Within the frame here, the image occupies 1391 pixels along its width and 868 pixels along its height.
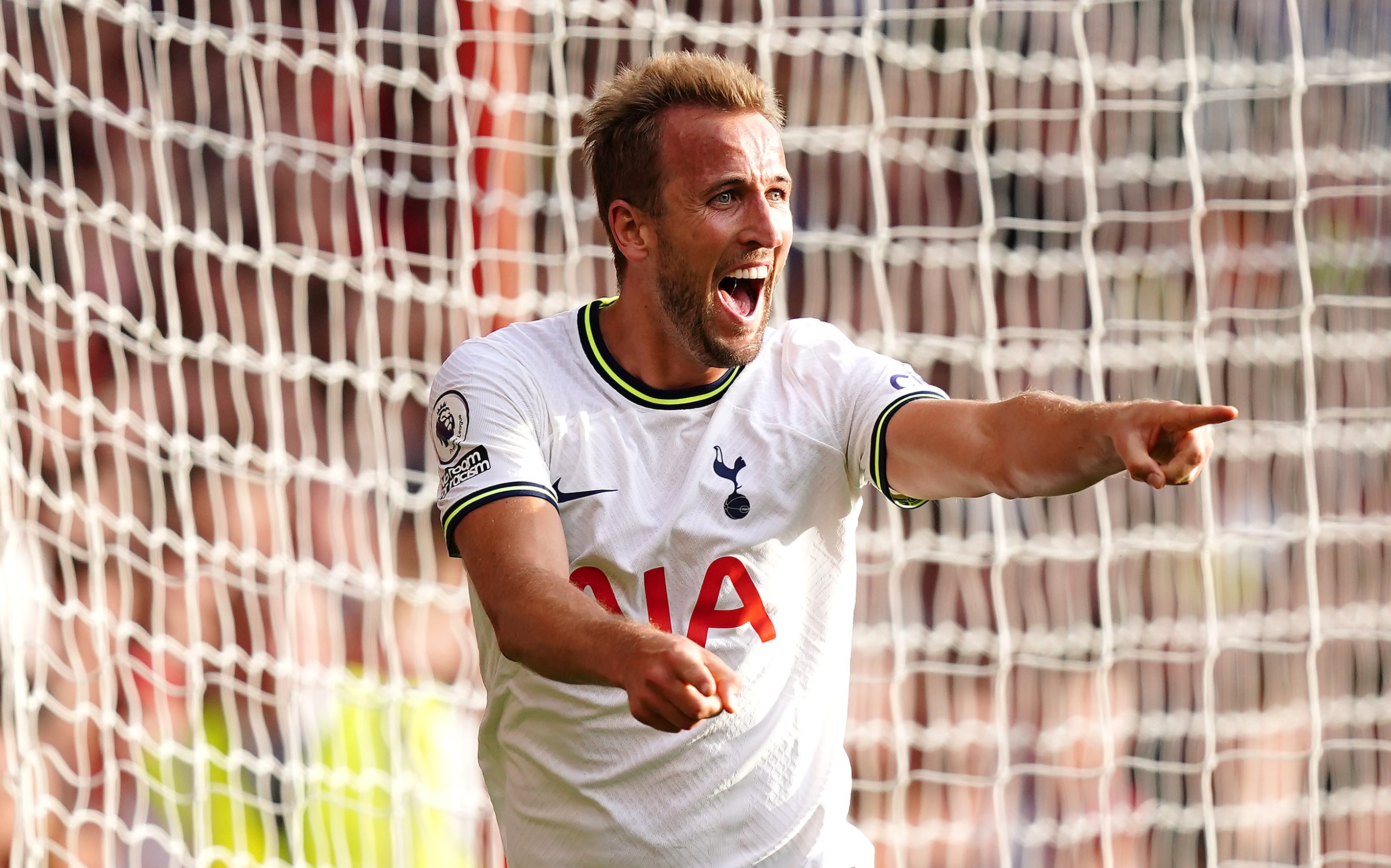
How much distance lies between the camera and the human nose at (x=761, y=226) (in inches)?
85.0

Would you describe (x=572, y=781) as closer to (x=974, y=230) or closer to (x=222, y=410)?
(x=974, y=230)

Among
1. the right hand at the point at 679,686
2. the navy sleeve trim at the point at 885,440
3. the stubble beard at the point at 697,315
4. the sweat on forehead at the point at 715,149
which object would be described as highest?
the sweat on forehead at the point at 715,149

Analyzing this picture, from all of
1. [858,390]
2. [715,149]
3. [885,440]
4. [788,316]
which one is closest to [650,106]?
[715,149]

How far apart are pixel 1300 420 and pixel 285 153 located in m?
3.26

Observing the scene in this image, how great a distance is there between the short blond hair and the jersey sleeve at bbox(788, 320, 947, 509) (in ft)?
1.09

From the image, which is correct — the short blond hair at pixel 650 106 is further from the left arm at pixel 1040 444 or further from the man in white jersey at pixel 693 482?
the left arm at pixel 1040 444

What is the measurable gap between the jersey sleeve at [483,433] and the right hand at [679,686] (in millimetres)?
548

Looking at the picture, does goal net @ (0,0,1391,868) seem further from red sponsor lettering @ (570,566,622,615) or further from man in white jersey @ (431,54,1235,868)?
red sponsor lettering @ (570,566,622,615)

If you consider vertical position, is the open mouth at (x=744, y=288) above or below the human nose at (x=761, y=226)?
below

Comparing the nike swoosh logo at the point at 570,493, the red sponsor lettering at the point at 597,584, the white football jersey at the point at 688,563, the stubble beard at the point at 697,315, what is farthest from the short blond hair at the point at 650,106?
the red sponsor lettering at the point at 597,584

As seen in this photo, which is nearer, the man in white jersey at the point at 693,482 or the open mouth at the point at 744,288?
the man in white jersey at the point at 693,482

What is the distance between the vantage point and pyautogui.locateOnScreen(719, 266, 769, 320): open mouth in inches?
86.0

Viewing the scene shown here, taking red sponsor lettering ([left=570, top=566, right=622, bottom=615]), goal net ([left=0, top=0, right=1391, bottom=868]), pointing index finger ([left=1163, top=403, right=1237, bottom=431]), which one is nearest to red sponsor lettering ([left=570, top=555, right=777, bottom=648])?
red sponsor lettering ([left=570, top=566, right=622, bottom=615])

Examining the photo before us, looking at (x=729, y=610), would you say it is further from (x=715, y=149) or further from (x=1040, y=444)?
(x=715, y=149)
